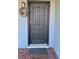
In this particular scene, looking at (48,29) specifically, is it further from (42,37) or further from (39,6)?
(39,6)

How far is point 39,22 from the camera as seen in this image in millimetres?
7477

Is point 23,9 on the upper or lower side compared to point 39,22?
upper

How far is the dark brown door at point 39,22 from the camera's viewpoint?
7.38 metres

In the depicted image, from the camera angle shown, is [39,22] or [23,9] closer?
[23,9]

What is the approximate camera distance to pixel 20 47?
6.95 meters

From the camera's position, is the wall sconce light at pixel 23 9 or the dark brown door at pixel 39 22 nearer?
the wall sconce light at pixel 23 9

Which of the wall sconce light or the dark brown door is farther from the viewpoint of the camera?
the dark brown door

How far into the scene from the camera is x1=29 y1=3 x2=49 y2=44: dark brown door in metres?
7.38
